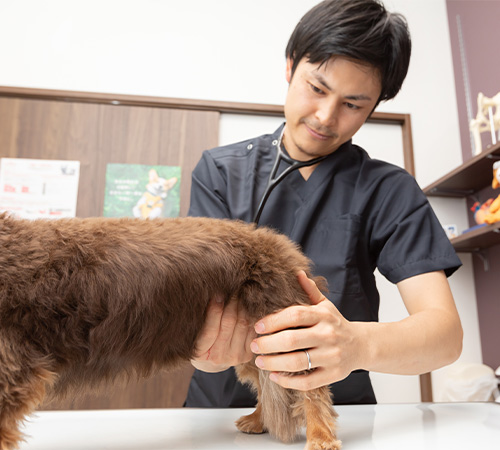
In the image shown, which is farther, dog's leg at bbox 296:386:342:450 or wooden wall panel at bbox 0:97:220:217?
wooden wall panel at bbox 0:97:220:217

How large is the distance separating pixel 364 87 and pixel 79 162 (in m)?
1.44

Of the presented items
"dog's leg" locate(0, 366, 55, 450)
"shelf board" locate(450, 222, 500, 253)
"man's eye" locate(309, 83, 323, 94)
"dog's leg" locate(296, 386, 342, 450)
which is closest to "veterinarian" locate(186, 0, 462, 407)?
"man's eye" locate(309, 83, 323, 94)

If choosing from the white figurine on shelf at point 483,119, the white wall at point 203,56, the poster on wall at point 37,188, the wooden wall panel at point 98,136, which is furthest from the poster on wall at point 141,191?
the white figurine on shelf at point 483,119

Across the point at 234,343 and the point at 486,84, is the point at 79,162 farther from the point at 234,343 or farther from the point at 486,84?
the point at 486,84

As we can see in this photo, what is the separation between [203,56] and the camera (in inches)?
85.7

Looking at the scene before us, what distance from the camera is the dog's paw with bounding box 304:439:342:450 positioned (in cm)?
58

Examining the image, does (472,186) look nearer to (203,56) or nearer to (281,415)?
(203,56)

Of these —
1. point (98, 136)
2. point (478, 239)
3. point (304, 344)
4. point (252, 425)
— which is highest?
point (98, 136)

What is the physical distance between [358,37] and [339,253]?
473mm

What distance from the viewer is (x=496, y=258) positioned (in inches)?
76.2

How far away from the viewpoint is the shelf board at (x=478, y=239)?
165 centimetres

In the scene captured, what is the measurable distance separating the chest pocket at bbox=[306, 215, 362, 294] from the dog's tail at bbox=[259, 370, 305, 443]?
384 millimetres

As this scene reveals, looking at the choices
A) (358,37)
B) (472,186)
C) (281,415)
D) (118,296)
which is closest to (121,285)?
(118,296)

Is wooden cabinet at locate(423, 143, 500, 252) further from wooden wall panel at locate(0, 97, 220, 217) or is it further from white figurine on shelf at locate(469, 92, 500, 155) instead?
wooden wall panel at locate(0, 97, 220, 217)
